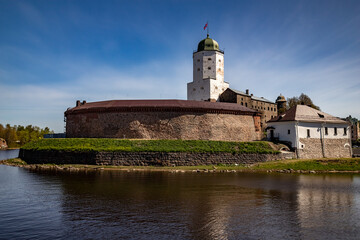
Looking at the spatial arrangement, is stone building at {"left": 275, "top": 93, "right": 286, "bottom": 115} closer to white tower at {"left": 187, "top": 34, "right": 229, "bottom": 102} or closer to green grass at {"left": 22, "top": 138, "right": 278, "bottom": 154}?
white tower at {"left": 187, "top": 34, "right": 229, "bottom": 102}

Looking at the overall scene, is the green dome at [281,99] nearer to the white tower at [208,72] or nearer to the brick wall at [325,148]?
the white tower at [208,72]

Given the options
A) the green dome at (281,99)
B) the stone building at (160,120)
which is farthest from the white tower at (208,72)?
the green dome at (281,99)

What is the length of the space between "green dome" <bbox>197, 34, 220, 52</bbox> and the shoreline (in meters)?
27.6

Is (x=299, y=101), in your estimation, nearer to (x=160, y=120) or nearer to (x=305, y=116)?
(x=305, y=116)

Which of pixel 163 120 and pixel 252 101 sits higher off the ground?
pixel 252 101

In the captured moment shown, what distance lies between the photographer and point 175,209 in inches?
463

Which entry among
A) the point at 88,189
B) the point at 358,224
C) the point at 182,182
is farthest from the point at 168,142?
the point at 358,224

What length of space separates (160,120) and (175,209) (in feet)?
68.1

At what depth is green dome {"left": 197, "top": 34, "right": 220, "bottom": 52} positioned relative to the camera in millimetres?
48875

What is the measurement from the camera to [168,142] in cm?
2844

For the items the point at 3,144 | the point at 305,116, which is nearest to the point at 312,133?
the point at 305,116

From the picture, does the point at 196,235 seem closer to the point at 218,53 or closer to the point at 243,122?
the point at 243,122

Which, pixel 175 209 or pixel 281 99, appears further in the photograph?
pixel 281 99

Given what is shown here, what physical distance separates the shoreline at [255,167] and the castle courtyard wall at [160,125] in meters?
6.81
